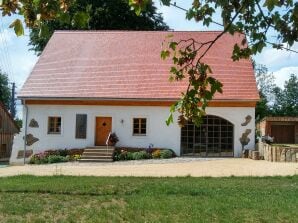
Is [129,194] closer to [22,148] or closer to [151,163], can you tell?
[151,163]

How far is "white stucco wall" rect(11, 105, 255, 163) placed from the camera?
24.7 meters

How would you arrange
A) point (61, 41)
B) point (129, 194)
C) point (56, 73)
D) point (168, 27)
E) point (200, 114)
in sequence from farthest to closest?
point (168, 27), point (61, 41), point (56, 73), point (129, 194), point (200, 114)

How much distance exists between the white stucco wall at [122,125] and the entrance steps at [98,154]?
0.86 m

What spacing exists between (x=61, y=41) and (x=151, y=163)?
11467 mm

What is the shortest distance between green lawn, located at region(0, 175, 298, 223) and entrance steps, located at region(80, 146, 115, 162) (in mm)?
9730

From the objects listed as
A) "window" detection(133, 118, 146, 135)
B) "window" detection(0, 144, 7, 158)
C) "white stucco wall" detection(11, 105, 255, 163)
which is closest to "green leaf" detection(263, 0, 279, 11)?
"white stucco wall" detection(11, 105, 255, 163)

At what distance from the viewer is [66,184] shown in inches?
504

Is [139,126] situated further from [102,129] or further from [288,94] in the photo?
[288,94]

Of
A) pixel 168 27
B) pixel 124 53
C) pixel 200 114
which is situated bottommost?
pixel 200 114

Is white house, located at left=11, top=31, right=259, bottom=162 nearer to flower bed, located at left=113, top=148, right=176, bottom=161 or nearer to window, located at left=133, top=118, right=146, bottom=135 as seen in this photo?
window, located at left=133, top=118, right=146, bottom=135

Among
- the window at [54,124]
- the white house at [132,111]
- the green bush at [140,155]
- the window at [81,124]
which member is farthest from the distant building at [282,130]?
the window at [54,124]

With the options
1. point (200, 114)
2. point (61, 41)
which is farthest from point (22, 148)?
point (200, 114)

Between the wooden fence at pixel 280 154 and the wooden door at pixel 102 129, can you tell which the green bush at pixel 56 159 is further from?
the wooden fence at pixel 280 154

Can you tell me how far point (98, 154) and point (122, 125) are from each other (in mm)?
2207
